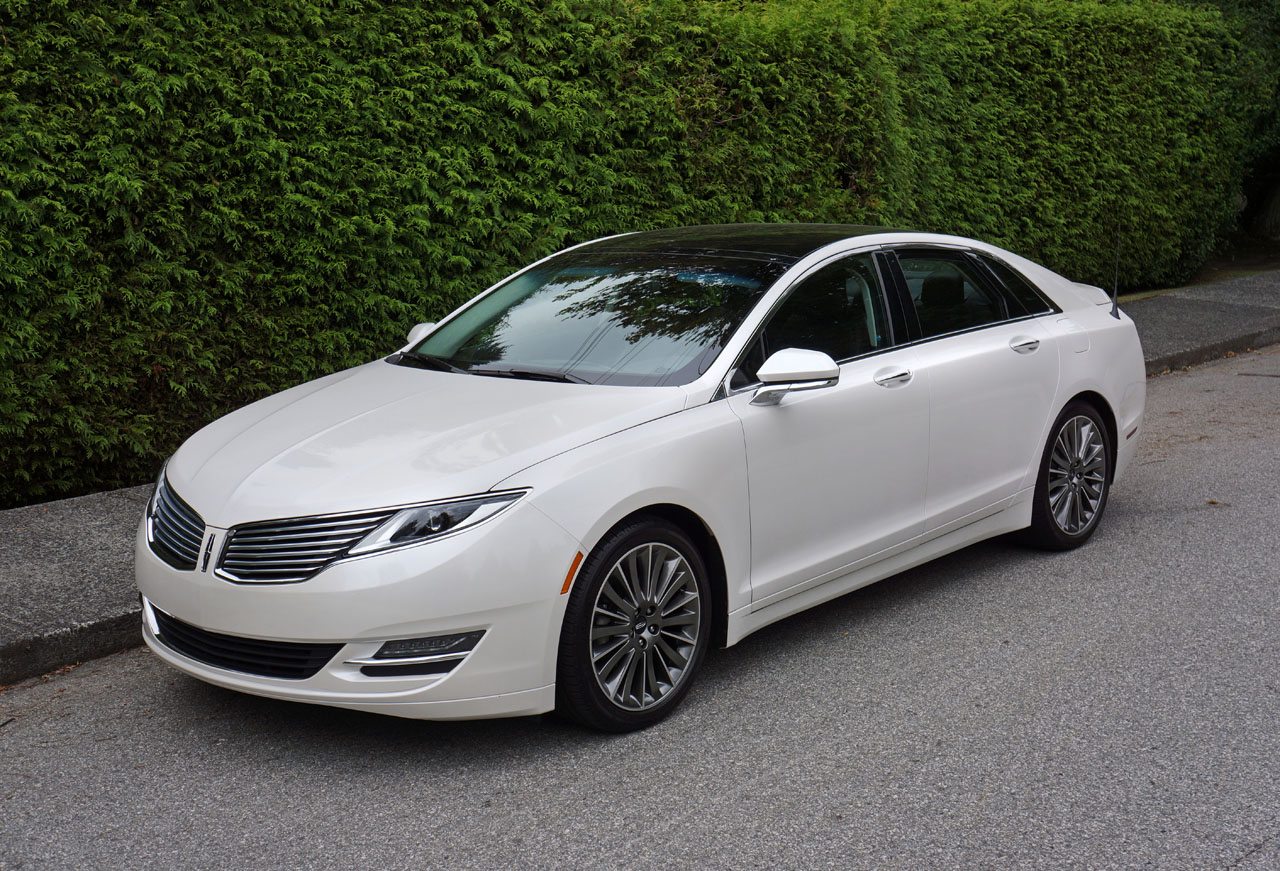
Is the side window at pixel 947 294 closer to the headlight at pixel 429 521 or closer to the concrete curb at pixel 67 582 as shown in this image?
the headlight at pixel 429 521

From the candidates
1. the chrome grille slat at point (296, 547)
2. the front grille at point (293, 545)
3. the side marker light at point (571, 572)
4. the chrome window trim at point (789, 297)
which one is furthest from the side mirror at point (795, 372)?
the chrome grille slat at point (296, 547)

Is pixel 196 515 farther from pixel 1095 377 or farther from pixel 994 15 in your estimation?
pixel 994 15

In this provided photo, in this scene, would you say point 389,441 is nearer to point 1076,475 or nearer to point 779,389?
point 779,389

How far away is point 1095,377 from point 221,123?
4808 mm

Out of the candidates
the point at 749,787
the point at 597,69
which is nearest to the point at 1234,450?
the point at 597,69

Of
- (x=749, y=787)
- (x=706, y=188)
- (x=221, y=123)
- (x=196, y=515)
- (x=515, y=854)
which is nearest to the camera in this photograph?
(x=515, y=854)

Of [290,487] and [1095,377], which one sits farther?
[1095,377]

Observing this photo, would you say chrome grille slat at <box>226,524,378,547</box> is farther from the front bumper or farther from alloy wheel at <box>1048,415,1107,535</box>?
alloy wheel at <box>1048,415,1107,535</box>

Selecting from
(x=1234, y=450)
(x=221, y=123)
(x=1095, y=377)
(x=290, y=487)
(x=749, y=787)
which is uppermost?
(x=221, y=123)

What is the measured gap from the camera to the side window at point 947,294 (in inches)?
208

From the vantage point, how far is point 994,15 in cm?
1230

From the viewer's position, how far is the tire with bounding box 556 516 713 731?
3840 mm

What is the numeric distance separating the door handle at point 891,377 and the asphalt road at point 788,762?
1.00 metres

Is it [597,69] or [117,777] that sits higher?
[597,69]
